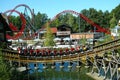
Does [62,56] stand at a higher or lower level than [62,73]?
higher

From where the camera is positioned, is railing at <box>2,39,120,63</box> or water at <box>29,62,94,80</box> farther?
water at <box>29,62,94,80</box>

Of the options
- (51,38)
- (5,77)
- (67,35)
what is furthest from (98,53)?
(67,35)

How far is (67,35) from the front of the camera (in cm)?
11012

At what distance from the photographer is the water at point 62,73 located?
40.4 metres

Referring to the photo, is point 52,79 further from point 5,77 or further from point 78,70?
point 5,77

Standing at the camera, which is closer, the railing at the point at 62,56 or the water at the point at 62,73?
the railing at the point at 62,56

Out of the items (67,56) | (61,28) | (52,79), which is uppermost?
(61,28)

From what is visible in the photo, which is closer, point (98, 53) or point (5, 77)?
point (5, 77)

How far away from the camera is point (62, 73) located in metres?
43.9

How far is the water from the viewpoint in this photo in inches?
1591

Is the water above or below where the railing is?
below

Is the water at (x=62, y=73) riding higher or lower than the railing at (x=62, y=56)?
lower

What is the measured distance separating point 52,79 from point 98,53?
6.92m

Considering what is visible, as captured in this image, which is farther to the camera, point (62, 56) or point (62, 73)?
point (62, 56)
